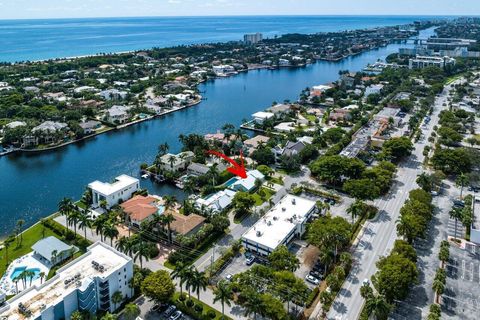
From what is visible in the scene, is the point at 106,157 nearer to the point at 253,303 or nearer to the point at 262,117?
the point at 262,117

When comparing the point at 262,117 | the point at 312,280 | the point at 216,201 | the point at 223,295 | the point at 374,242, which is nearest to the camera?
the point at 223,295

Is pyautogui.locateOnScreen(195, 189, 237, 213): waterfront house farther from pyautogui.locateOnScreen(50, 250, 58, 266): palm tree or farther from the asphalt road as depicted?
the asphalt road

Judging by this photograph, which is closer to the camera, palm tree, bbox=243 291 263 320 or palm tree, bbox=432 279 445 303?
palm tree, bbox=243 291 263 320

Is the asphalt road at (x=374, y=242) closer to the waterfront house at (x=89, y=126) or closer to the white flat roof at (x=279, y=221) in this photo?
the white flat roof at (x=279, y=221)

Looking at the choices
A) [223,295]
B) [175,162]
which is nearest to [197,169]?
[175,162]

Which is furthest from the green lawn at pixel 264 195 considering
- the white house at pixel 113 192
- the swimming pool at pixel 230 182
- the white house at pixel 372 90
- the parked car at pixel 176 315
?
the white house at pixel 372 90

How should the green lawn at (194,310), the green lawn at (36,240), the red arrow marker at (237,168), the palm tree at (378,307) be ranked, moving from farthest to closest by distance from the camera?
the red arrow marker at (237,168) < the green lawn at (36,240) < the green lawn at (194,310) < the palm tree at (378,307)

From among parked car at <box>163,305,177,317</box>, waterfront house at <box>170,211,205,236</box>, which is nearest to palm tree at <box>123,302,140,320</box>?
parked car at <box>163,305,177,317</box>
